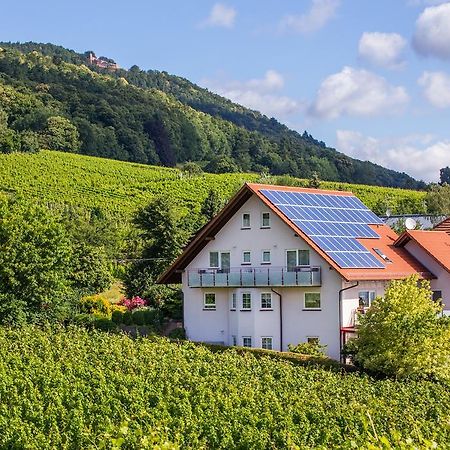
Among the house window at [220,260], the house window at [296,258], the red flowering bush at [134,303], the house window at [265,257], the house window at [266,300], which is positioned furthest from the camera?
the red flowering bush at [134,303]

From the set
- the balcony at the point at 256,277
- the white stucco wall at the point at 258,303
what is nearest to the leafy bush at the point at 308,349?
the white stucco wall at the point at 258,303

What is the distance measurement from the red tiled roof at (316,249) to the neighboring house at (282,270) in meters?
0.05

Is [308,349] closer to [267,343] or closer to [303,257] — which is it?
[267,343]

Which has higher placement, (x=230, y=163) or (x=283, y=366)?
(x=230, y=163)

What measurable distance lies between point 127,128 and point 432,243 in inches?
3750

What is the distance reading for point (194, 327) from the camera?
40844 millimetres

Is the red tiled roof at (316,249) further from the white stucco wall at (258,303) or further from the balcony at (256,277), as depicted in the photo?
the balcony at (256,277)

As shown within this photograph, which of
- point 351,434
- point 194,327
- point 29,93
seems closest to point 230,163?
point 29,93

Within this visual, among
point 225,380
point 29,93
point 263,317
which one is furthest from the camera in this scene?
point 29,93

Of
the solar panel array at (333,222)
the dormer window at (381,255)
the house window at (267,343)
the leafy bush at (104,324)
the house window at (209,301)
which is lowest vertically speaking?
the house window at (267,343)

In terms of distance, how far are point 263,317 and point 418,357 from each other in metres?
9.46

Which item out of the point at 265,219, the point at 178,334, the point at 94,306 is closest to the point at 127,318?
the point at 94,306

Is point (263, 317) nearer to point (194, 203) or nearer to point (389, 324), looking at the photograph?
point (389, 324)

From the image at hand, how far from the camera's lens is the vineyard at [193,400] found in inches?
789
